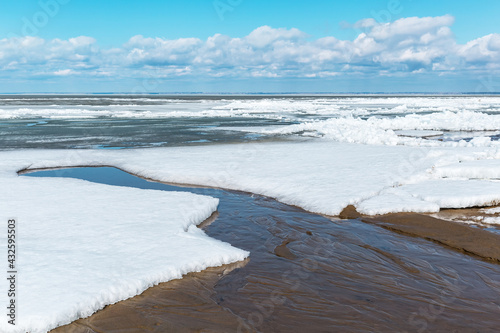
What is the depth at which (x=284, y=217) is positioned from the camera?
8328 millimetres

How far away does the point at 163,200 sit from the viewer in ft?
28.9

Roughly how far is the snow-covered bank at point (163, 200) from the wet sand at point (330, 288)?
39 centimetres

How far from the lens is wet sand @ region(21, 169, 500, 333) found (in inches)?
175

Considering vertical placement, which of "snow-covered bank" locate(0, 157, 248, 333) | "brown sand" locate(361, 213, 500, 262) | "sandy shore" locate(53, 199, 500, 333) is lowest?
"sandy shore" locate(53, 199, 500, 333)

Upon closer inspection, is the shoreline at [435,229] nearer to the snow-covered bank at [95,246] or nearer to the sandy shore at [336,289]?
the sandy shore at [336,289]

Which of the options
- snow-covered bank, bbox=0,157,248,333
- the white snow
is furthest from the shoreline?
snow-covered bank, bbox=0,157,248,333

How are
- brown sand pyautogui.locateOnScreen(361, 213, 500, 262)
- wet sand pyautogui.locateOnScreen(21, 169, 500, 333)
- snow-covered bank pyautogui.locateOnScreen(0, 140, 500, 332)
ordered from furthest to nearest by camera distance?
brown sand pyautogui.locateOnScreen(361, 213, 500, 262) < snow-covered bank pyautogui.locateOnScreen(0, 140, 500, 332) < wet sand pyautogui.locateOnScreen(21, 169, 500, 333)

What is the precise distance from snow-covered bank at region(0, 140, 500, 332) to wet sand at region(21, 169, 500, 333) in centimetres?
39

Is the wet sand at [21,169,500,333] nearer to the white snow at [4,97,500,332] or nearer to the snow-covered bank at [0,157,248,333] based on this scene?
the snow-covered bank at [0,157,248,333]

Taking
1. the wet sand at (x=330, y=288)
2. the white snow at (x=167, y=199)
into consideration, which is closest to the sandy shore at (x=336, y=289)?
the wet sand at (x=330, y=288)

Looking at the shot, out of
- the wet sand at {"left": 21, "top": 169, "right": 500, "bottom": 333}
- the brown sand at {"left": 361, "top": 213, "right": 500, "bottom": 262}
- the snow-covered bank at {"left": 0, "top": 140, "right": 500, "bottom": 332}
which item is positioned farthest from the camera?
the brown sand at {"left": 361, "top": 213, "right": 500, "bottom": 262}

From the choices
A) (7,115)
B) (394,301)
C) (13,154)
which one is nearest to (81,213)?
(394,301)

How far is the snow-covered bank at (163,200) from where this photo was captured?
4941mm

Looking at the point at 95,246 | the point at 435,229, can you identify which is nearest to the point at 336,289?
the point at 435,229
